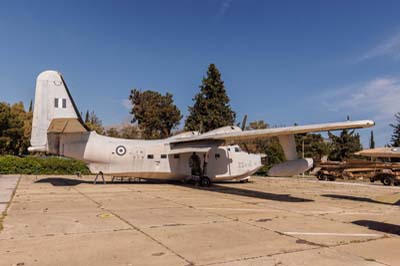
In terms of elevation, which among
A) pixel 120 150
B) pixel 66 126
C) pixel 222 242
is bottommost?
pixel 222 242

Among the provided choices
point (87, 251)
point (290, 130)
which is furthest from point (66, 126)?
point (87, 251)

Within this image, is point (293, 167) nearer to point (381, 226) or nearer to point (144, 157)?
point (381, 226)

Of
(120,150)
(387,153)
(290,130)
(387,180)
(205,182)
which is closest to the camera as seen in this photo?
(387,153)

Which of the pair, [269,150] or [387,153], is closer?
[387,153]

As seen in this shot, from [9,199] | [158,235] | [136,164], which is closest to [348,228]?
[158,235]

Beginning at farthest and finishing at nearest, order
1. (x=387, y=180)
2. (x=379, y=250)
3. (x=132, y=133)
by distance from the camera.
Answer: (x=132, y=133) < (x=387, y=180) < (x=379, y=250)

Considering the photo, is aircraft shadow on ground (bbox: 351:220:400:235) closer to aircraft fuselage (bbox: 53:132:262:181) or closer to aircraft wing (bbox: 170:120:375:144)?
aircraft wing (bbox: 170:120:375:144)

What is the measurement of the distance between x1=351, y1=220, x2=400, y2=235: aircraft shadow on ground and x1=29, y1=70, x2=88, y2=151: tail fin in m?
14.2

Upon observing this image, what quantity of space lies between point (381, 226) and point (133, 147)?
551 inches

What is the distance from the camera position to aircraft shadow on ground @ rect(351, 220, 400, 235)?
813 centimetres

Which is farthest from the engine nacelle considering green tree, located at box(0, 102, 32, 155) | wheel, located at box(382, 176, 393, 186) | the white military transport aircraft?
green tree, located at box(0, 102, 32, 155)

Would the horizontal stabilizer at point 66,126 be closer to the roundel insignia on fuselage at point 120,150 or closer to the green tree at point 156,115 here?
the roundel insignia on fuselage at point 120,150

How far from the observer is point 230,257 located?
18.7 ft

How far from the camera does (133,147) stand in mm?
19484
